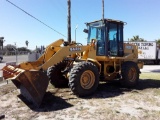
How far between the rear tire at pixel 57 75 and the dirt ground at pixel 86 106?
0.72 metres

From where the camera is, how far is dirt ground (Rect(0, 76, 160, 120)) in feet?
21.6

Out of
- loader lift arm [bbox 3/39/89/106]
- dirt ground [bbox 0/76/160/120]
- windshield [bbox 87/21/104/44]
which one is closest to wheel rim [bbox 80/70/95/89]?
dirt ground [bbox 0/76/160/120]

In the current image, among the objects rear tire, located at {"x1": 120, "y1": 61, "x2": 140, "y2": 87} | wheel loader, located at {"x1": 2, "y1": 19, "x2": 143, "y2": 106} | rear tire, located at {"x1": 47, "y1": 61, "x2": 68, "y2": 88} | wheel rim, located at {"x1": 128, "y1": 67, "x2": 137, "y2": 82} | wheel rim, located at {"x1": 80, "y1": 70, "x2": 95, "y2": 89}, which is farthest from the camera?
wheel rim, located at {"x1": 128, "y1": 67, "x2": 137, "y2": 82}

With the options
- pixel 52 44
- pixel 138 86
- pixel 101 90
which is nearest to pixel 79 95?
pixel 101 90

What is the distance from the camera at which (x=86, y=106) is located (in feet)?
24.7

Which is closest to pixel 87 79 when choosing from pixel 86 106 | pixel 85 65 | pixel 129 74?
pixel 85 65

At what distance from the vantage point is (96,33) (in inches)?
427

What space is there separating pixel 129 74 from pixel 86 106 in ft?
13.3

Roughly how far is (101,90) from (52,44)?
9.08ft

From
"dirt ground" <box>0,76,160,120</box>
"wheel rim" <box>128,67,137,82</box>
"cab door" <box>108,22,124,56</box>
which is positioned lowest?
"dirt ground" <box>0,76,160,120</box>

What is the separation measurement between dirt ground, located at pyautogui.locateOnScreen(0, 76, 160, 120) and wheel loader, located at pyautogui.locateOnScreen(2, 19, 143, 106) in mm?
402

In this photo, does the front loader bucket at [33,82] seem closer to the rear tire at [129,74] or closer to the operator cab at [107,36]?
the operator cab at [107,36]

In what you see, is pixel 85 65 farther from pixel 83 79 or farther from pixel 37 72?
pixel 37 72

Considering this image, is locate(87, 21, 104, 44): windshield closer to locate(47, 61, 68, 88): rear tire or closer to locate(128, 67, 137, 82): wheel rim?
locate(47, 61, 68, 88): rear tire
